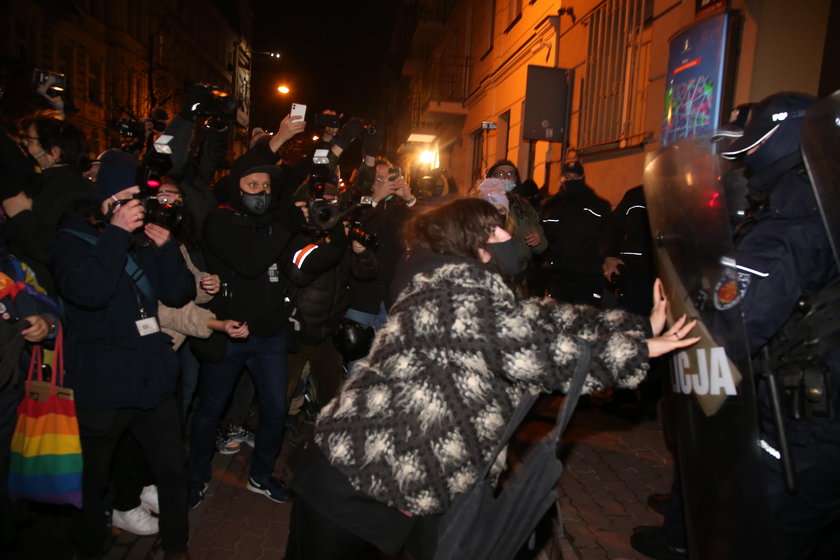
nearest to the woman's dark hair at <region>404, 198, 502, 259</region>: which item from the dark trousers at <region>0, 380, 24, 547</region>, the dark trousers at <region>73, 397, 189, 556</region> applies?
the dark trousers at <region>73, 397, 189, 556</region>

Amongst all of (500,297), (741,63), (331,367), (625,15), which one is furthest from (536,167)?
(500,297)

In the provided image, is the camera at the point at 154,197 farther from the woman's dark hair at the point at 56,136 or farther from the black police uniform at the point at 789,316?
the black police uniform at the point at 789,316

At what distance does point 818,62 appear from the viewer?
5.08m

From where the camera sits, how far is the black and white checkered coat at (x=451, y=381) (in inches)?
76.6

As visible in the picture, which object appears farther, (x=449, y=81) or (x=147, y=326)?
(x=449, y=81)

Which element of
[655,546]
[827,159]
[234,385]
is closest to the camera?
[827,159]

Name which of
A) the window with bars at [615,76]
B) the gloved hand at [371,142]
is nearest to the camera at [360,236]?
the gloved hand at [371,142]

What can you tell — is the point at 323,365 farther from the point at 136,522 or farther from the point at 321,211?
the point at 136,522

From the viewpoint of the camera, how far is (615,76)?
7.81 metres

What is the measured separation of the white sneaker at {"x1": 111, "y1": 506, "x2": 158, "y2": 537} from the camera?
339cm

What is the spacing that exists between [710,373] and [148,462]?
2.67m

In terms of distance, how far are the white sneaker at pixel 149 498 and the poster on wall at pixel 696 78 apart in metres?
4.79

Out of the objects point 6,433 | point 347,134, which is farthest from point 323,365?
point 6,433

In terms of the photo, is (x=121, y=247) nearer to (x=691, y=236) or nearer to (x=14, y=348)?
(x=14, y=348)
